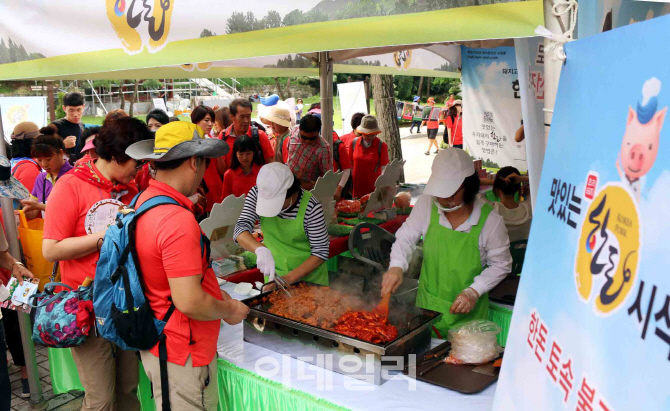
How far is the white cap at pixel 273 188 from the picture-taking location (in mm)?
3150

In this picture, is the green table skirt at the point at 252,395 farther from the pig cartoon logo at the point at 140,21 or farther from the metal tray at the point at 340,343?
the pig cartoon logo at the point at 140,21

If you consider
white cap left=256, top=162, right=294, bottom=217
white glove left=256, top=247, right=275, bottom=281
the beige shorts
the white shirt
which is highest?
white cap left=256, top=162, right=294, bottom=217

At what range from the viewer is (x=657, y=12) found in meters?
1.89

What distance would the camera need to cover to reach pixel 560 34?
1.55 metres

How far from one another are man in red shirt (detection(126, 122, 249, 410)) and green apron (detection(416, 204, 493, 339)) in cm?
111

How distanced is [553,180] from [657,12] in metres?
1.01

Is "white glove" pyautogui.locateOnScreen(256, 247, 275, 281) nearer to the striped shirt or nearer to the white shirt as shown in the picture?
the striped shirt

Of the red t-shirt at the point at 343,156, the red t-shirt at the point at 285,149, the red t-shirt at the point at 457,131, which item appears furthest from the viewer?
the red t-shirt at the point at 457,131

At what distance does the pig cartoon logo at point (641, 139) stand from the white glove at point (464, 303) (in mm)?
1721

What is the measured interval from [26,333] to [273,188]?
2058 millimetres

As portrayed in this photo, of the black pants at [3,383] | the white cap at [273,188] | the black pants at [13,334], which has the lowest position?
the black pants at [13,334]

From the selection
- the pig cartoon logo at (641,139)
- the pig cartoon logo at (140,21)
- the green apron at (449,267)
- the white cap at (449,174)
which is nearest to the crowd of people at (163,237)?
the pig cartoon logo at (140,21)

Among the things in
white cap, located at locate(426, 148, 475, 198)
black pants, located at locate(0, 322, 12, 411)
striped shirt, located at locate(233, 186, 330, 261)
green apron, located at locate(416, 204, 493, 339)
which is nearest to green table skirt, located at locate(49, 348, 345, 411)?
black pants, located at locate(0, 322, 12, 411)

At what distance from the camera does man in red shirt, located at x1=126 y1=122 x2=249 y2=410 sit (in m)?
1.96
